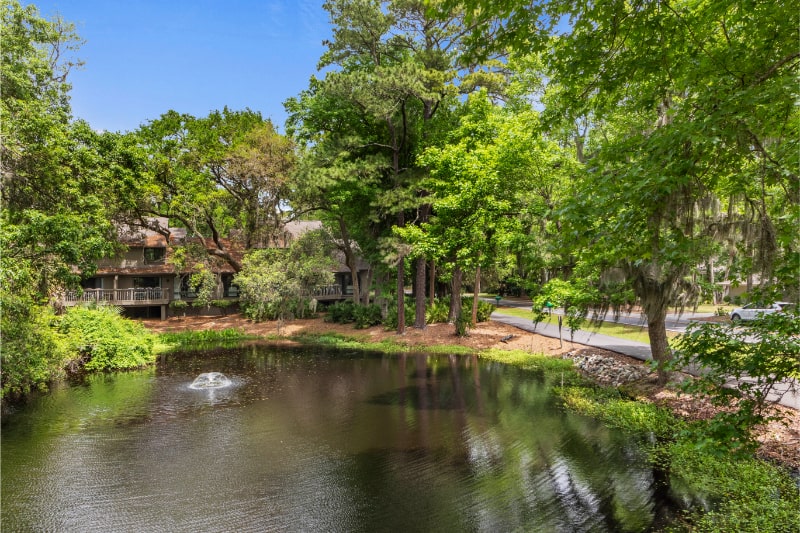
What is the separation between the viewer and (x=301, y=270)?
29266 millimetres

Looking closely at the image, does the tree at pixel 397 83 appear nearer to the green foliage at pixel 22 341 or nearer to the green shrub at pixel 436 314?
the green shrub at pixel 436 314

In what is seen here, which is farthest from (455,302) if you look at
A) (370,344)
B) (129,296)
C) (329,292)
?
(129,296)

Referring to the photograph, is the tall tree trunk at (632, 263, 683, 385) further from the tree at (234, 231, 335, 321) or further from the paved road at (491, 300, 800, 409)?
the tree at (234, 231, 335, 321)

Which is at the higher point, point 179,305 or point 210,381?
point 179,305

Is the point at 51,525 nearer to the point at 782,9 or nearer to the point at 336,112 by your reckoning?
the point at 782,9

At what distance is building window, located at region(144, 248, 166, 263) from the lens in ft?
119

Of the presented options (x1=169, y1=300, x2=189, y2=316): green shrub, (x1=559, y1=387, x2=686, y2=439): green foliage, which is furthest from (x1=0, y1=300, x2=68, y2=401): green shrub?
(x1=169, y1=300, x2=189, y2=316): green shrub

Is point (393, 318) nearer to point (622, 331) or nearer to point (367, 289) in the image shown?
point (367, 289)

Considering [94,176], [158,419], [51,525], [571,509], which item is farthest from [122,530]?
[94,176]

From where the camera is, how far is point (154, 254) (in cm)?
3672

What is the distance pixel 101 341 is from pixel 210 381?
7024mm

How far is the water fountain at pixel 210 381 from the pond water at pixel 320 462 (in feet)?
0.97

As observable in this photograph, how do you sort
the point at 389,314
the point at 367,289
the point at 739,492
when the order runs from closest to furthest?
the point at 739,492 < the point at 389,314 < the point at 367,289

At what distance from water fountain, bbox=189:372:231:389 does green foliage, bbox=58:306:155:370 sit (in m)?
5.21
